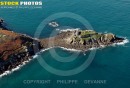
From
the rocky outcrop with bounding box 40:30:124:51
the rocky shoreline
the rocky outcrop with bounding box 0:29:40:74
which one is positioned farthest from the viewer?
the rocky outcrop with bounding box 40:30:124:51

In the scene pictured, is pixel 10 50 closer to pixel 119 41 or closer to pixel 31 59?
pixel 31 59

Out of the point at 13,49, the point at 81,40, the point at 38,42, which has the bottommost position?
the point at 13,49

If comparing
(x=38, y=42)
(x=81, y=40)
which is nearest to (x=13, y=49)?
(x=38, y=42)

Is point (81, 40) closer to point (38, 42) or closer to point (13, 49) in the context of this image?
point (38, 42)

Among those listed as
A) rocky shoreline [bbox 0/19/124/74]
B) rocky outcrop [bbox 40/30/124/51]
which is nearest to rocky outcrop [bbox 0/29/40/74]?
rocky shoreline [bbox 0/19/124/74]

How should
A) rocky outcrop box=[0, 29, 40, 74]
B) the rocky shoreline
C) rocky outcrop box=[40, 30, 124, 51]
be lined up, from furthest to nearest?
1. rocky outcrop box=[40, 30, 124, 51]
2. the rocky shoreline
3. rocky outcrop box=[0, 29, 40, 74]

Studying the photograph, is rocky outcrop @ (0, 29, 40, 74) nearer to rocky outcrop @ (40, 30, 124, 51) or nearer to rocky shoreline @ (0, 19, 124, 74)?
rocky shoreline @ (0, 19, 124, 74)

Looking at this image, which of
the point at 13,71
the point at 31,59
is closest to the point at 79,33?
the point at 31,59

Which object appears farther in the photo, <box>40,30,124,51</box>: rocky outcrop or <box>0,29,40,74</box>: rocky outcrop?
<box>40,30,124,51</box>: rocky outcrop
